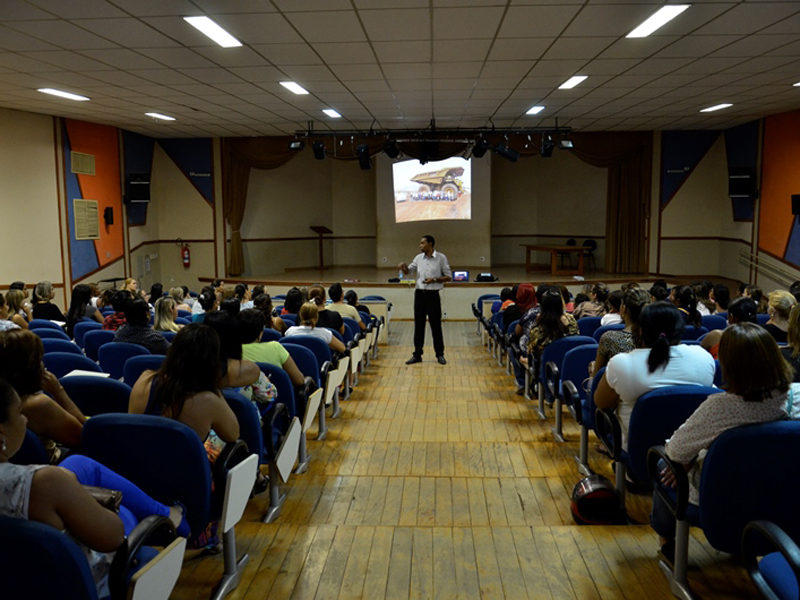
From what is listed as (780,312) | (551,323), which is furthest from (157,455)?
(780,312)

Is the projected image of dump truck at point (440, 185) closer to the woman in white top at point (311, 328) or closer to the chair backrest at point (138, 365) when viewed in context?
the woman in white top at point (311, 328)

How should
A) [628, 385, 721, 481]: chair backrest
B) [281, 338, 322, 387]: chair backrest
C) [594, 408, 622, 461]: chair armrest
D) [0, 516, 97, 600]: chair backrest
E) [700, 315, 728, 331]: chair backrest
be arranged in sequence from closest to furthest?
[0, 516, 97, 600]: chair backrest, [628, 385, 721, 481]: chair backrest, [594, 408, 622, 461]: chair armrest, [281, 338, 322, 387]: chair backrest, [700, 315, 728, 331]: chair backrest

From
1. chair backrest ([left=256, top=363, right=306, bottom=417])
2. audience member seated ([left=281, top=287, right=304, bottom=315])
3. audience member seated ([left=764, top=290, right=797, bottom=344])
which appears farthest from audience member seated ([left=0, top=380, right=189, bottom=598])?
audience member seated ([left=281, top=287, right=304, bottom=315])

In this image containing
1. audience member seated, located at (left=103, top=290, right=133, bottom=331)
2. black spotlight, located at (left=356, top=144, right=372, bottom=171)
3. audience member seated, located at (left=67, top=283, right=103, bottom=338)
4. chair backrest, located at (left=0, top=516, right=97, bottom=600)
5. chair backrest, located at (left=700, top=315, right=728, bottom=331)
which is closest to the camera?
chair backrest, located at (left=0, top=516, right=97, bottom=600)

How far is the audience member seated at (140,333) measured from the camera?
4.39 meters

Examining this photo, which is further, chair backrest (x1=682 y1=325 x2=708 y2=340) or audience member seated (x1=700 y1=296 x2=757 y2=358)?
chair backrest (x1=682 y1=325 x2=708 y2=340)

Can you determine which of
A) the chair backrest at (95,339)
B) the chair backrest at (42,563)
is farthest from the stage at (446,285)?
the chair backrest at (42,563)

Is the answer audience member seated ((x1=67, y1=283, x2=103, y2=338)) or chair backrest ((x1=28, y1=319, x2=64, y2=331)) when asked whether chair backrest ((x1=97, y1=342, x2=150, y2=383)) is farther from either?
audience member seated ((x1=67, y1=283, x2=103, y2=338))

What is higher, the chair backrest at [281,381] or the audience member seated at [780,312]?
the audience member seated at [780,312]

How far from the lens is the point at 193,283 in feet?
47.7

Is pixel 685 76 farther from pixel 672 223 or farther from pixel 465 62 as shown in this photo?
pixel 672 223

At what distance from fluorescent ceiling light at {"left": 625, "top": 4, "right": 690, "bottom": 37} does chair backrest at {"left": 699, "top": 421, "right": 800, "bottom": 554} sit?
415 centimetres

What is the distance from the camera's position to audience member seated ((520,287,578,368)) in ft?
16.9

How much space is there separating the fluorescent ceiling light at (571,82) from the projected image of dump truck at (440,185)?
5.89 metres
